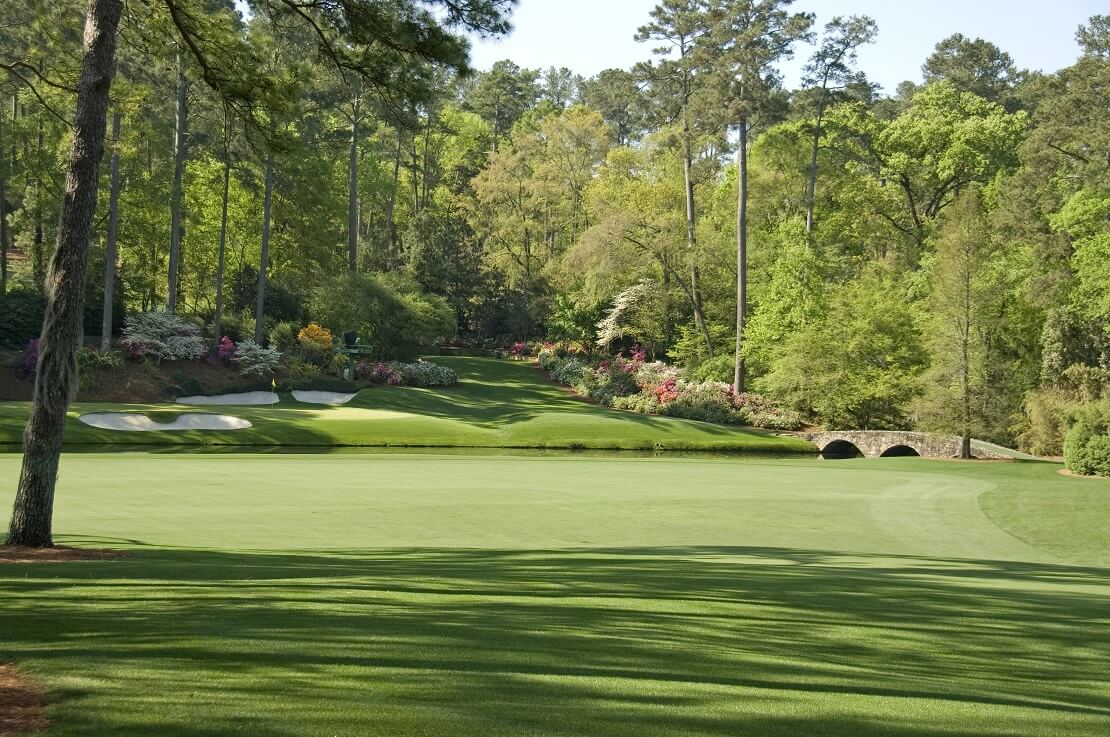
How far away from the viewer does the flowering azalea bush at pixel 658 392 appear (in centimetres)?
4428

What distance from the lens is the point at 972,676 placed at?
6.34 meters

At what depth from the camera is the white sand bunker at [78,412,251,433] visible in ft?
108

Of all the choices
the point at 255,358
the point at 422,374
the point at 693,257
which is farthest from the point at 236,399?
the point at 693,257

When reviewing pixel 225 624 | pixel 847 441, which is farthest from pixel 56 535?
pixel 847 441

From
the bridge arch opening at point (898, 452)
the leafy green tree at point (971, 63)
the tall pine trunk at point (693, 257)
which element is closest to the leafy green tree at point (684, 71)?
the tall pine trunk at point (693, 257)

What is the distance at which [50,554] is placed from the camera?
10445mm

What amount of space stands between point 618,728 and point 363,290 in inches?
1878

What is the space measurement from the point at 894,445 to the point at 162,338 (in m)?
31.1

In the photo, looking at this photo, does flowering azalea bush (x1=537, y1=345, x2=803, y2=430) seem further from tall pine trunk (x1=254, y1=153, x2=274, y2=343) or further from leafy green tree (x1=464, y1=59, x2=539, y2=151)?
leafy green tree (x1=464, y1=59, x2=539, y2=151)

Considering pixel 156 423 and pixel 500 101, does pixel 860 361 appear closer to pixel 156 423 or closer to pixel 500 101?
pixel 156 423

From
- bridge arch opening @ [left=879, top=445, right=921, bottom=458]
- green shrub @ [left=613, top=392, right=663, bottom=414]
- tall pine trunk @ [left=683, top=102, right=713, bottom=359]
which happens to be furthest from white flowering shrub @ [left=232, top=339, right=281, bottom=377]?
bridge arch opening @ [left=879, top=445, right=921, bottom=458]

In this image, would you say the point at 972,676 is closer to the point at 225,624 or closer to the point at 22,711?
the point at 225,624

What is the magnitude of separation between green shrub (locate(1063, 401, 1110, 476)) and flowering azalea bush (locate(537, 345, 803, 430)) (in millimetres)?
14877

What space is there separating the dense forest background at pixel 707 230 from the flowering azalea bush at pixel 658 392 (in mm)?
1588
